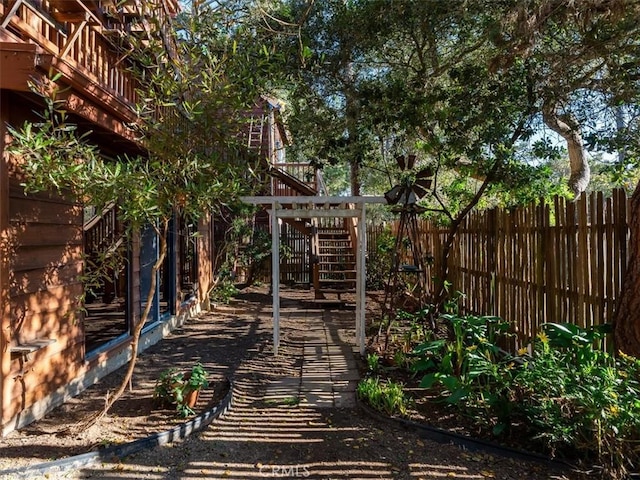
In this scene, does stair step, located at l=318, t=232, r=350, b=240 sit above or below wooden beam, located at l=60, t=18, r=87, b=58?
below

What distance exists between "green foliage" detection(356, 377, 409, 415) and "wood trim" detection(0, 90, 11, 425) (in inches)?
107

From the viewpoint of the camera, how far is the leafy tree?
308 centimetres

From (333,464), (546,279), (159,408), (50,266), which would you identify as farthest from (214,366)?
(546,279)

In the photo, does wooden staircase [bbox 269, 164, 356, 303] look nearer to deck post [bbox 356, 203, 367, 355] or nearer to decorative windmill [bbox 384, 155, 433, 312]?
deck post [bbox 356, 203, 367, 355]

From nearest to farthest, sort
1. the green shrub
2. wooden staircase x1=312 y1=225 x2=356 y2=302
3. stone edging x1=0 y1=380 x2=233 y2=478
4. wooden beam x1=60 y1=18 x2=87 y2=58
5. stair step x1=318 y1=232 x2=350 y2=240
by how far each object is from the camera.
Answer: the green shrub < stone edging x1=0 y1=380 x2=233 y2=478 < wooden beam x1=60 y1=18 x2=87 y2=58 < wooden staircase x1=312 y1=225 x2=356 y2=302 < stair step x1=318 y1=232 x2=350 y2=240

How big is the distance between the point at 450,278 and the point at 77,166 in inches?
250

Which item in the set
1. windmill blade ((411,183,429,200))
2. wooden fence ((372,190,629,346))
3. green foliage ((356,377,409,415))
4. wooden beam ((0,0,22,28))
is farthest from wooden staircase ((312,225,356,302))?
wooden beam ((0,0,22,28))

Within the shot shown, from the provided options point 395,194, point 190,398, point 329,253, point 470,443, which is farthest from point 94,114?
point 329,253

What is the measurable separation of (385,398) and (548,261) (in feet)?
6.77

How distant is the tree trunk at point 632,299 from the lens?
136 inches

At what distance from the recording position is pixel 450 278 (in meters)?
8.14

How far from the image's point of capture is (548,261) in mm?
4719

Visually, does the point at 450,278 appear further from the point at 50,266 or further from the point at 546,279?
the point at 50,266

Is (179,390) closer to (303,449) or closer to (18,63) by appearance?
(303,449)
